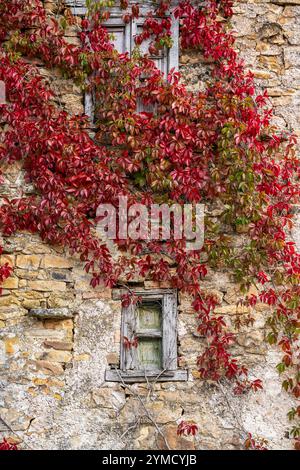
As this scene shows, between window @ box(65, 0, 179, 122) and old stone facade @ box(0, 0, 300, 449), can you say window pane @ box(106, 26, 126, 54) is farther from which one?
old stone facade @ box(0, 0, 300, 449)

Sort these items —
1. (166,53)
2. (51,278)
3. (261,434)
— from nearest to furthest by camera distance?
(261,434)
(51,278)
(166,53)

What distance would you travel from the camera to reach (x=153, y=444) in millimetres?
5270

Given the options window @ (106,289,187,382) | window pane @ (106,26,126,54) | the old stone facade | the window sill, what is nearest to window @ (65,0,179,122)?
window pane @ (106,26,126,54)

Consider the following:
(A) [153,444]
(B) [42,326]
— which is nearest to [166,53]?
(B) [42,326]

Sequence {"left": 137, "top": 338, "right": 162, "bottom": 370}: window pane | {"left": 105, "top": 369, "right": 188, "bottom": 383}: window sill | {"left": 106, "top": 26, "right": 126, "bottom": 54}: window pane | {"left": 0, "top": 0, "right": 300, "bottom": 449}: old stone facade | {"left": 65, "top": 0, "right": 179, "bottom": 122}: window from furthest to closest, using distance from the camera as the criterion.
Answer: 1. {"left": 106, "top": 26, "right": 126, "bottom": 54}: window pane
2. {"left": 65, "top": 0, "right": 179, "bottom": 122}: window
3. {"left": 137, "top": 338, "right": 162, "bottom": 370}: window pane
4. {"left": 105, "top": 369, "right": 188, "bottom": 383}: window sill
5. {"left": 0, "top": 0, "right": 300, "bottom": 449}: old stone facade

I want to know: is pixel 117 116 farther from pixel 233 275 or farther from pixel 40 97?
pixel 233 275

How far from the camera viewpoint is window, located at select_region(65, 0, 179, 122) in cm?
600

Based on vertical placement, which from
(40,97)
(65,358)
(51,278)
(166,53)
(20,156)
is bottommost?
(65,358)

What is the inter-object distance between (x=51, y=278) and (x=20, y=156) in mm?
1099

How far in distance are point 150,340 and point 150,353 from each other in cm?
11

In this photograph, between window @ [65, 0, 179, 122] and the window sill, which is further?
window @ [65, 0, 179, 122]

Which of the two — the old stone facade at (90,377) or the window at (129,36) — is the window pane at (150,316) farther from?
the window at (129,36)

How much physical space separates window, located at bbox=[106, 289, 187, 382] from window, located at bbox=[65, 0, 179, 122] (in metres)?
1.70

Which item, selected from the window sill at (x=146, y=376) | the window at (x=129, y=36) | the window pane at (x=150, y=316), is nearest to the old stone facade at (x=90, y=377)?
the window sill at (x=146, y=376)
